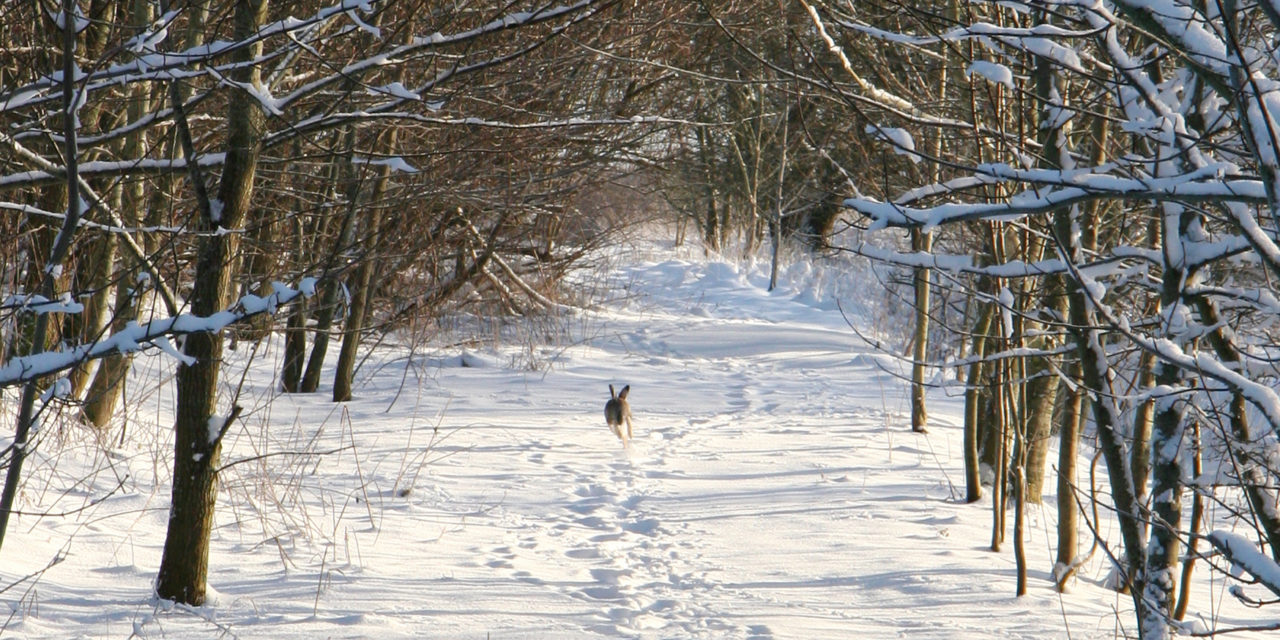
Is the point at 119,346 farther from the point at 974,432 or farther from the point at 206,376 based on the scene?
the point at 974,432

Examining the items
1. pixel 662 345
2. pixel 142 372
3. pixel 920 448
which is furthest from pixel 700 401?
pixel 142 372

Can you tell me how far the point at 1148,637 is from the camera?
341 centimetres

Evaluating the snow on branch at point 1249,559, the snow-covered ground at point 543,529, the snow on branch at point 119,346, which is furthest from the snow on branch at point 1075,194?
the snow-covered ground at point 543,529

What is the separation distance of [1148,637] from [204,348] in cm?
349

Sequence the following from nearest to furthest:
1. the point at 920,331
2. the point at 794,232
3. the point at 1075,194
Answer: the point at 1075,194 < the point at 794,232 < the point at 920,331

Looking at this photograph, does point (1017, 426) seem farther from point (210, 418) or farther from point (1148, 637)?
point (210, 418)

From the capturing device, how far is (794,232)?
6758mm

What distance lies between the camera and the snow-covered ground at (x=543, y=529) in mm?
4281

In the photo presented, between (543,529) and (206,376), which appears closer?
(206,376)

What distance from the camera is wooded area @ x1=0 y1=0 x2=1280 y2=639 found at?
2453mm

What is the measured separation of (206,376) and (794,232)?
3.93 metres

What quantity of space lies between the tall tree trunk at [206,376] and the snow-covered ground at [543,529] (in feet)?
0.51

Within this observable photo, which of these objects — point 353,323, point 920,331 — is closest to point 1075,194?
point 920,331

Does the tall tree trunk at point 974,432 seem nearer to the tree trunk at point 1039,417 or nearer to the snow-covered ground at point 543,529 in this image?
the snow-covered ground at point 543,529
